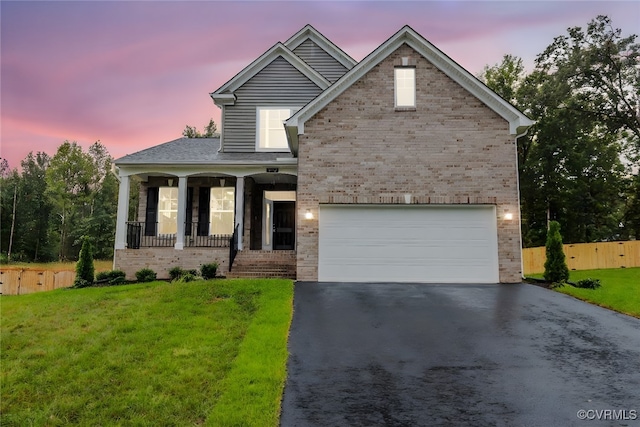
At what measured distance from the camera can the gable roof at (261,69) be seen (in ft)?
53.3

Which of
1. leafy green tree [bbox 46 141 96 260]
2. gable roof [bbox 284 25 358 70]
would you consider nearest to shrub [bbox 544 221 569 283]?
gable roof [bbox 284 25 358 70]

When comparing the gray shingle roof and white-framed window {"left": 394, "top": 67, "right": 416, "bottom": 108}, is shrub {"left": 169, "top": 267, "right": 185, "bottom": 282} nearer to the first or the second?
the gray shingle roof

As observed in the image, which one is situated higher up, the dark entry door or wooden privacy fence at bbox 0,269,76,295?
the dark entry door

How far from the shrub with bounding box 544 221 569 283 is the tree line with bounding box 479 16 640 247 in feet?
53.9

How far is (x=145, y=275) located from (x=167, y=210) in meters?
3.55

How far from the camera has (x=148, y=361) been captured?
217 inches

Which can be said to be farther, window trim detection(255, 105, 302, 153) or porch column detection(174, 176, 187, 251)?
window trim detection(255, 105, 302, 153)

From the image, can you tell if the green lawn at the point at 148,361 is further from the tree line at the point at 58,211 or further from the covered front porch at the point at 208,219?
the tree line at the point at 58,211

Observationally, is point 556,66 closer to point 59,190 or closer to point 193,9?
point 193,9

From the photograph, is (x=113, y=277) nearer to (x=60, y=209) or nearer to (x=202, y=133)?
(x=202, y=133)

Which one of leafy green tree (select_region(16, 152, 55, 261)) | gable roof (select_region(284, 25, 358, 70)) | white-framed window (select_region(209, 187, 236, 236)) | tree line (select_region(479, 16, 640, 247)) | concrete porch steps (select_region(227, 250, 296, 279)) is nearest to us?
concrete porch steps (select_region(227, 250, 296, 279))

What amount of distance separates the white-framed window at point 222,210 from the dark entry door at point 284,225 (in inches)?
68.7

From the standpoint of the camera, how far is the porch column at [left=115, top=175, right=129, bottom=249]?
14102 millimetres

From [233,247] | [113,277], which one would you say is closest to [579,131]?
[233,247]
